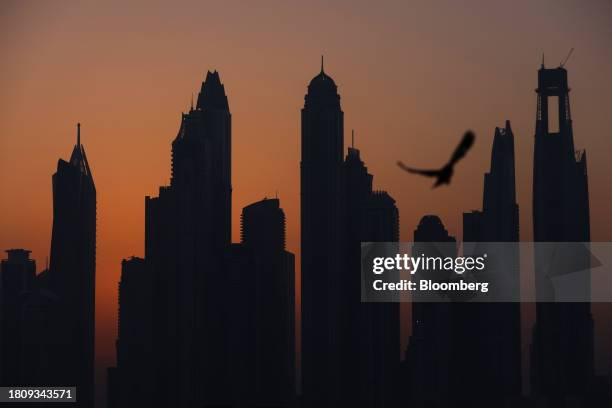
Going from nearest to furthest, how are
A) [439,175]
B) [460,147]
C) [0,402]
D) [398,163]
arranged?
[460,147], [439,175], [398,163], [0,402]

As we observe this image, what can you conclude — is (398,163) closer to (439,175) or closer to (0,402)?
(439,175)

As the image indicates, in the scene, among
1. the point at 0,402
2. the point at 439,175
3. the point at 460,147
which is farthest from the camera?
the point at 0,402

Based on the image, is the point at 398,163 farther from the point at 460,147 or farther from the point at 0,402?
the point at 0,402

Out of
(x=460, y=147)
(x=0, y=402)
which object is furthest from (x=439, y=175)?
(x=0, y=402)

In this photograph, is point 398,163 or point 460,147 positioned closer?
point 460,147
